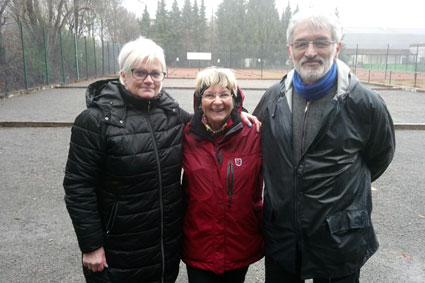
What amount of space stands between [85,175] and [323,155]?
130 centimetres

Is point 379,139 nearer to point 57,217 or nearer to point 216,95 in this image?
point 216,95

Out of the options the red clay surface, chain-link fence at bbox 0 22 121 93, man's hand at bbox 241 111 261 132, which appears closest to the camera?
man's hand at bbox 241 111 261 132

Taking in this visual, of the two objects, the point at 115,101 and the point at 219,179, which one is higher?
the point at 115,101

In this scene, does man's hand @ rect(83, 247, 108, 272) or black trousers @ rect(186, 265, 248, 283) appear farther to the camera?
black trousers @ rect(186, 265, 248, 283)

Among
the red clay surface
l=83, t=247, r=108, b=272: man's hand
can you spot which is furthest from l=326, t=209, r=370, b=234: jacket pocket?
the red clay surface

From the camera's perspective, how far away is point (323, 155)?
207 cm

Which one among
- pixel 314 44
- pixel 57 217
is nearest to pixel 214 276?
pixel 314 44

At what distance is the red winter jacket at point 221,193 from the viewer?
7.57 feet

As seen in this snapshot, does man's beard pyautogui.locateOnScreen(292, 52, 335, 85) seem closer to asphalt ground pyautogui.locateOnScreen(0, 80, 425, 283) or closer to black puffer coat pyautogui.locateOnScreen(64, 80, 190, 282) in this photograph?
black puffer coat pyautogui.locateOnScreen(64, 80, 190, 282)

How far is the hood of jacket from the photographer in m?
2.11

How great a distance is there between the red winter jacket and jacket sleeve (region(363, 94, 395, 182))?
2.13 feet

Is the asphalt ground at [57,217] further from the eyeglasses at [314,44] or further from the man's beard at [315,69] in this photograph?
the eyeglasses at [314,44]

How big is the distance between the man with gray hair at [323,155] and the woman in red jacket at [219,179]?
0.65ft

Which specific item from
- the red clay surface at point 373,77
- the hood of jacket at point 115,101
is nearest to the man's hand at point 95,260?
the hood of jacket at point 115,101
